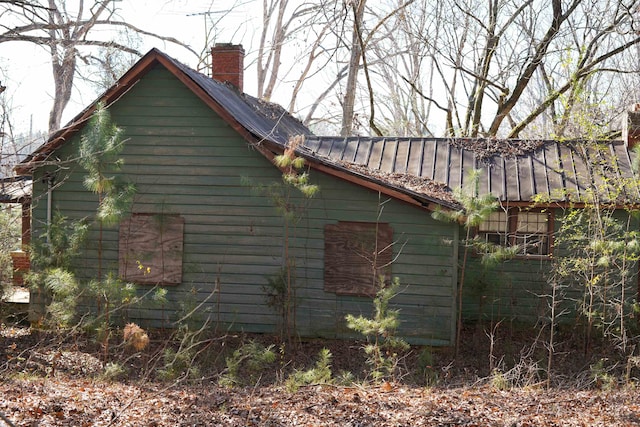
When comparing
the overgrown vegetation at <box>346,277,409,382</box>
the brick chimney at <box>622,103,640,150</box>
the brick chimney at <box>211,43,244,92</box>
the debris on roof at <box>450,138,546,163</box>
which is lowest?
the overgrown vegetation at <box>346,277,409,382</box>

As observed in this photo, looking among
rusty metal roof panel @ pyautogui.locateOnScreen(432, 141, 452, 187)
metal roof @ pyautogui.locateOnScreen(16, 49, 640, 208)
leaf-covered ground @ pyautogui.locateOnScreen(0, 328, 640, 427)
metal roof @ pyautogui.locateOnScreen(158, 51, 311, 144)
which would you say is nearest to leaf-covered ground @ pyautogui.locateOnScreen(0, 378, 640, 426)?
leaf-covered ground @ pyautogui.locateOnScreen(0, 328, 640, 427)

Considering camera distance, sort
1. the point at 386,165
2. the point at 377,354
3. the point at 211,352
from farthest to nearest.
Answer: the point at 386,165
the point at 211,352
the point at 377,354

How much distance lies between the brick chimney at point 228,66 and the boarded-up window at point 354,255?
5.55 m

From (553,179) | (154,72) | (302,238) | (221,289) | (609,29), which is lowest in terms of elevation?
(221,289)

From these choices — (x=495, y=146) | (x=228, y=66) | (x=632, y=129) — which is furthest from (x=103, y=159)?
(x=632, y=129)

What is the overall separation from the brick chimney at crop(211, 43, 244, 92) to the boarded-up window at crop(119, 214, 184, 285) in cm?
463

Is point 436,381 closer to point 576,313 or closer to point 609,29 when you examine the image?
point 576,313

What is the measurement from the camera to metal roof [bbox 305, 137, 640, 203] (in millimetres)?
13875

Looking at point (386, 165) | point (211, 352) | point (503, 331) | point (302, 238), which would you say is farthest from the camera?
point (386, 165)

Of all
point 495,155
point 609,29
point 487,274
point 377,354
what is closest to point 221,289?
point 377,354

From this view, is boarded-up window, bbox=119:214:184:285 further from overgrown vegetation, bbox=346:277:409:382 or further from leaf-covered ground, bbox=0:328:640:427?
overgrown vegetation, bbox=346:277:409:382

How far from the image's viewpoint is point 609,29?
63.6ft

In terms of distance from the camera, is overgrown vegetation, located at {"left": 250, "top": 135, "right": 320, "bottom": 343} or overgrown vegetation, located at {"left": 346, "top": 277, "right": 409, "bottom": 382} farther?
overgrown vegetation, located at {"left": 250, "top": 135, "right": 320, "bottom": 343}

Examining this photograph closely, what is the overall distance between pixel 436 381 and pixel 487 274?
3.86m
